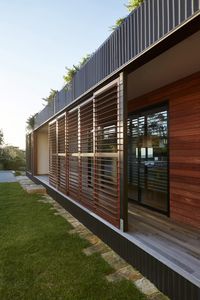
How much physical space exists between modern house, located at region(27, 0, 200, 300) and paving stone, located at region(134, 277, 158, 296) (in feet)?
0.22

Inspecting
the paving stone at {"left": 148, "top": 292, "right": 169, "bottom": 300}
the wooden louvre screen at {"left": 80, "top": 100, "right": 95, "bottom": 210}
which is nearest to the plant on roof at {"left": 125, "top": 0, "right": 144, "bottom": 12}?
the wooden louvre screen at {"left": 80, "top": 100, "right": 95, "bottom": 210}

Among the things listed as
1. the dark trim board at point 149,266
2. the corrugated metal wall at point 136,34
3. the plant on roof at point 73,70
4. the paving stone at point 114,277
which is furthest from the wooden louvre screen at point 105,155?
the plant on roof at point 73,70

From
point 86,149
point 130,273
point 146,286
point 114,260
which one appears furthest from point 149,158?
point 146,286

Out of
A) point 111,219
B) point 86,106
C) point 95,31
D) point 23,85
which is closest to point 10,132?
point 23,85

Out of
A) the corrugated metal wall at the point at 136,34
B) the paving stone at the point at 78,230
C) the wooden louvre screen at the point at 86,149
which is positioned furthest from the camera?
the wooden louvre screen at the point at 86,149

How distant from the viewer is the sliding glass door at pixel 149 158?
→ 4.81 meters

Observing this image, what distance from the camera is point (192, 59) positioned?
3.33m

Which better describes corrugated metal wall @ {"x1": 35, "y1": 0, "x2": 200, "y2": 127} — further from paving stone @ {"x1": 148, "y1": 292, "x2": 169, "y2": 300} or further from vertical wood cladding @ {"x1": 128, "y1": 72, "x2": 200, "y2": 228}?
paving stone @ {"x1": 148, "y1": 292, "x2": 169, "y2": 300}

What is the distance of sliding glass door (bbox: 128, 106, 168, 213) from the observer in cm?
481

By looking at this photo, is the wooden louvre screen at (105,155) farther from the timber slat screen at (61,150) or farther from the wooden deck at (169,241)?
the timber slat screen at (61,150)

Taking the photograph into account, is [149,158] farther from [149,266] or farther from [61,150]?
[61,150]

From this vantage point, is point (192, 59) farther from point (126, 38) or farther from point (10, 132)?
point (10, 132)

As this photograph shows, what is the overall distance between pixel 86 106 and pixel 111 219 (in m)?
2.55

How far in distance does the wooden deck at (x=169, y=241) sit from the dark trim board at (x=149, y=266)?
0.06 m
